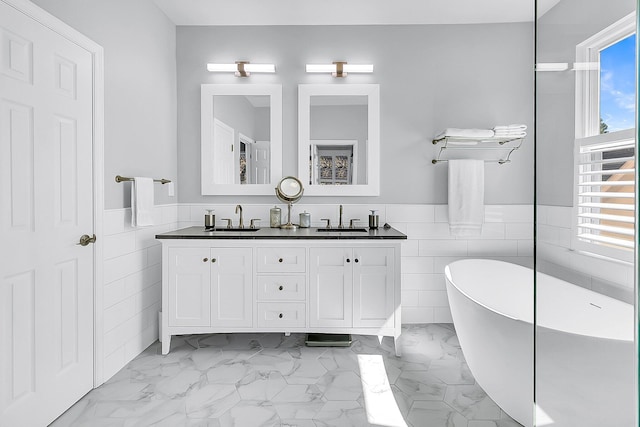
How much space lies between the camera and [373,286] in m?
2.62

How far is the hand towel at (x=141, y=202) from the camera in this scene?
243 centimetres

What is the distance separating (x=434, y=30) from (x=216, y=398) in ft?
11.0

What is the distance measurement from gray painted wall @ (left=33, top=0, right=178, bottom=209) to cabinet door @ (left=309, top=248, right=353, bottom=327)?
1.40 meters

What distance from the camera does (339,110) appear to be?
322cm

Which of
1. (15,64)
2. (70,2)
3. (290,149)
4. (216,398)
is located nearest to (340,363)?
(216,398)

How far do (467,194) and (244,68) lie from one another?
2.23m

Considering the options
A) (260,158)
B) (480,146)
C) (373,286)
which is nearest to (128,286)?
(260,158)

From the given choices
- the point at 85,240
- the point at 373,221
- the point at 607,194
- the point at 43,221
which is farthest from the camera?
the point at 373,221

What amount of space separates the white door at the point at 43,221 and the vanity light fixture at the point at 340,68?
68.0 inches

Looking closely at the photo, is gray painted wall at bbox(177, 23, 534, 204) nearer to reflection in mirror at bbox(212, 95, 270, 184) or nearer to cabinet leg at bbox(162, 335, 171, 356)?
reflection in mirror at bbox(212, 95, 270, 184)

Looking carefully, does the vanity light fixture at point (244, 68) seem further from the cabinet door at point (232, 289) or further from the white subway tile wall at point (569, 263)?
the white subway tile wall at point (569, 263)

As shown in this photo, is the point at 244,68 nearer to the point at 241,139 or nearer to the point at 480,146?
the point at 241,139

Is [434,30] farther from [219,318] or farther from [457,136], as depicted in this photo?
[219,318]

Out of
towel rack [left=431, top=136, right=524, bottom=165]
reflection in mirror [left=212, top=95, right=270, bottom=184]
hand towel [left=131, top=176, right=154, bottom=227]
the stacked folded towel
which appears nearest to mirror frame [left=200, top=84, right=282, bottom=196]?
reflection in mirror [left=212, top=95, right=270, bottom=184]
